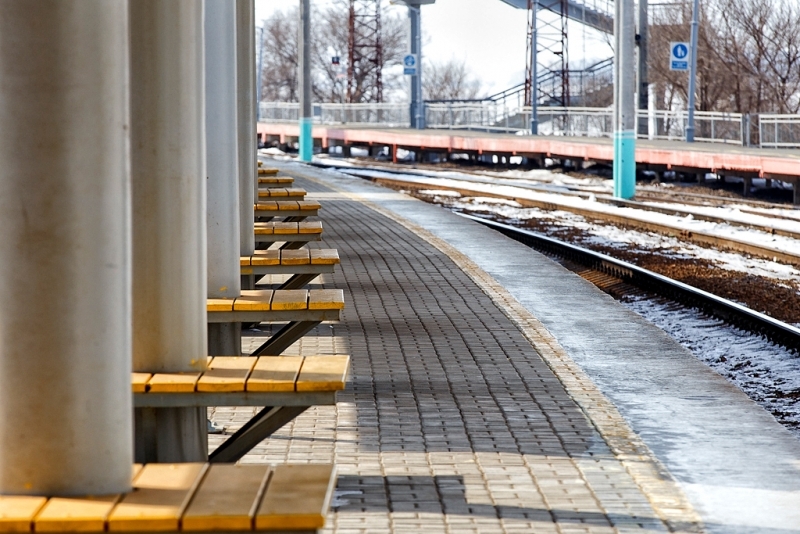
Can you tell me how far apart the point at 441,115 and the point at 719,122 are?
15562mm

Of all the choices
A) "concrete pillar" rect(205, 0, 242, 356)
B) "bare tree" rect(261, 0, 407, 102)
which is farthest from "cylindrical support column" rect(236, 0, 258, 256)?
"bare tree" rect(261, 0, 407, 102)

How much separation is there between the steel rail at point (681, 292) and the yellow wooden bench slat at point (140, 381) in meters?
5.66

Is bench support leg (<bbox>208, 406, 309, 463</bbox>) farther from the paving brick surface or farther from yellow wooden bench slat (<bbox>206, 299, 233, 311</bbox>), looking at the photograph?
yellow wooden bench slat (<bbox>206, 299, 233, 311</bbox>)

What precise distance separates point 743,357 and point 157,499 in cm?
635

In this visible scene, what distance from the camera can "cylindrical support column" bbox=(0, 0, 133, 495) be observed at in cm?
305

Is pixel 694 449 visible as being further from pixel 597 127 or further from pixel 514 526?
pixel 597 127

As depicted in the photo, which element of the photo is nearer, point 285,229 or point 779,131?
point 285,229

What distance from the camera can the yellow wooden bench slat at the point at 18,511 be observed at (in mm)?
2914

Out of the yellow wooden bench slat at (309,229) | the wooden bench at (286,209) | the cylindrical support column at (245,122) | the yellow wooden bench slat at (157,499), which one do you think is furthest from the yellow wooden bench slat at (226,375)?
the wooden bench at (286,209)

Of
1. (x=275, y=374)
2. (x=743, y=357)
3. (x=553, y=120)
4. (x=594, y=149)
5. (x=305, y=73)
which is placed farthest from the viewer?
(x=553, y=120)

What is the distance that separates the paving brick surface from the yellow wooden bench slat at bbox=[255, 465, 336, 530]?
3.38 feet

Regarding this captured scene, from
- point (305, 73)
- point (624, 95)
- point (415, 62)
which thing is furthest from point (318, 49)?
point (624, 95)

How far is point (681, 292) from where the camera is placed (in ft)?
37.0

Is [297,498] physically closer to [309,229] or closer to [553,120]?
[309,229]
